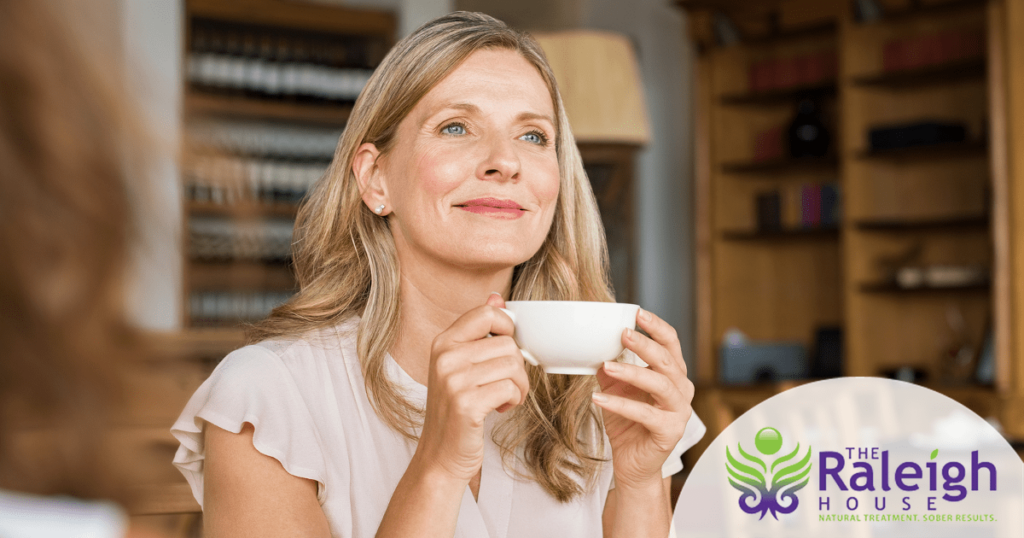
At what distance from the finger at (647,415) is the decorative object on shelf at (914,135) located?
3.83 m

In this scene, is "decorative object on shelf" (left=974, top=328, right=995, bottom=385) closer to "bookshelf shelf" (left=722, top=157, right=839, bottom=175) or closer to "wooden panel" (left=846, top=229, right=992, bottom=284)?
"wooden panel" (left=846, top=229, right=992, bottom=284)

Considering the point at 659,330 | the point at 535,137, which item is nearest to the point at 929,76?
the point at 535,137

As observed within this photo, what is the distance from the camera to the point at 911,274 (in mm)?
4445

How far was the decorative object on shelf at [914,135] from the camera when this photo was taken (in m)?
4.34

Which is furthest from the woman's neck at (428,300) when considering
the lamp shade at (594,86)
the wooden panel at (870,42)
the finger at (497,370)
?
the wooden panel at (870,42)

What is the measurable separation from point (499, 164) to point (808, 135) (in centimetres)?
408

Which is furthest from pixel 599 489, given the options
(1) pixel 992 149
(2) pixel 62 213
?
(1) pixel 992 149

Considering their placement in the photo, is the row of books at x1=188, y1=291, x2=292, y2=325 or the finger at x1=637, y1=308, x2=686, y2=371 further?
the row of books at x1=188, y1=291, x2=292, y2=325

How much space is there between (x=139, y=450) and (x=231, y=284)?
106 millimetres

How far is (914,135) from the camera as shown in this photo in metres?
4.41

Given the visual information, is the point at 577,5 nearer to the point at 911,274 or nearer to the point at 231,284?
the point at 911,274

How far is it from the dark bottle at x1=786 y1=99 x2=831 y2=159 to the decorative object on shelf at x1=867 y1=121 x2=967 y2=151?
13.5 inches

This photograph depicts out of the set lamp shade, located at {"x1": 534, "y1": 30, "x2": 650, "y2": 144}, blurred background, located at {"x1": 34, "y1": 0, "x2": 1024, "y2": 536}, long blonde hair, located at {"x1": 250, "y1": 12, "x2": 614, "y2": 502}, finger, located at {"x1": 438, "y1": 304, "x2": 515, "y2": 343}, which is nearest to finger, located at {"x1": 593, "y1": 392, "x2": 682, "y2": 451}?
finger, located at {"x1": 438, "y1": 304, "x2": 515, "y2": 343}

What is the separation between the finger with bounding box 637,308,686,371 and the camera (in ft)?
3.01
